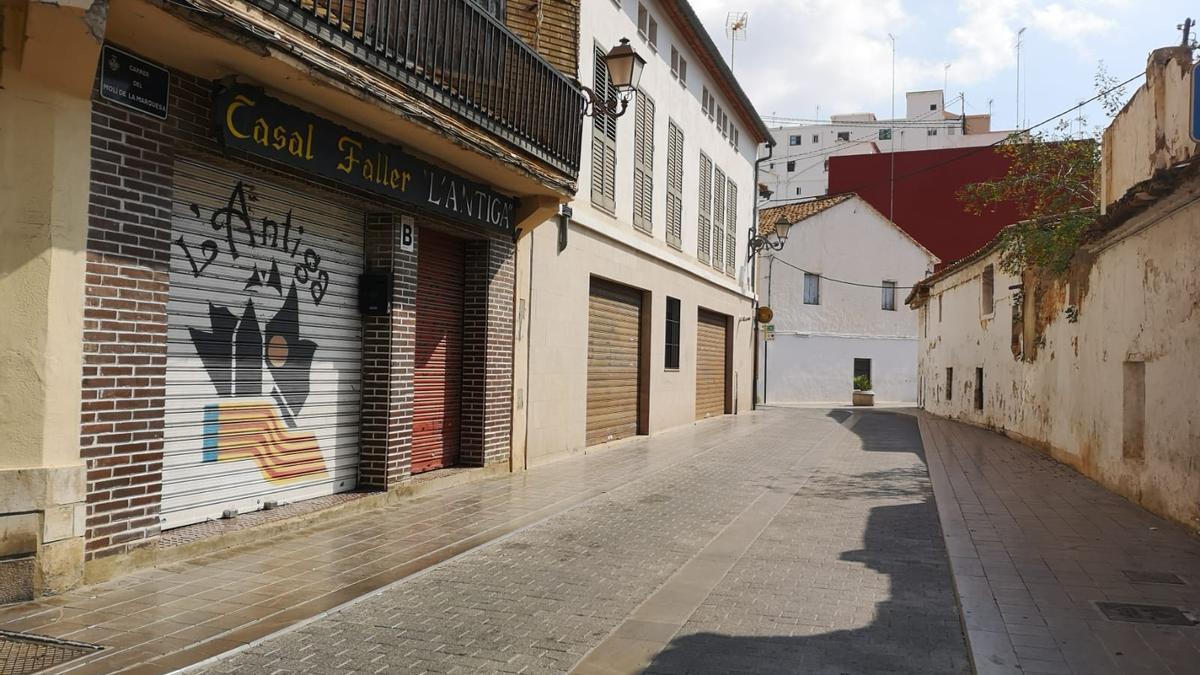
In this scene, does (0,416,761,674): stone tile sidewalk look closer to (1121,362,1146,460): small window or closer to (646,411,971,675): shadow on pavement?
(646,411,971,675): shadow on pavement

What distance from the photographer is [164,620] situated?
4.93 m

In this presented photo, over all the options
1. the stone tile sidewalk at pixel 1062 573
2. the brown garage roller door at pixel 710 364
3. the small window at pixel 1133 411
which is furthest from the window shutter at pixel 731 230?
the small window at pixel 1133 411

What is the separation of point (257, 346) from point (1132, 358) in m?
8.95

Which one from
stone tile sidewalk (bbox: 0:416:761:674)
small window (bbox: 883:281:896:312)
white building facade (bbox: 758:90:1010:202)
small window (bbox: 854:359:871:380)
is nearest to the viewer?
stone tile sidewalk (bbox: 0:416:761:674)

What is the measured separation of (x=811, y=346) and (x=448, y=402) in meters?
30.2

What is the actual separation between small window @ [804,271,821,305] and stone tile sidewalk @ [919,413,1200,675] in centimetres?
2738

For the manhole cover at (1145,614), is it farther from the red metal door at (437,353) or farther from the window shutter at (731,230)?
the window shutter at (731,230)

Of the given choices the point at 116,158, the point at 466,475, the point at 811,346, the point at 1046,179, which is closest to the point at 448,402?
the point at 466,475

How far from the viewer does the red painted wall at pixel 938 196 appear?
41.3 meters

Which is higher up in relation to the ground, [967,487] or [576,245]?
[576,245]

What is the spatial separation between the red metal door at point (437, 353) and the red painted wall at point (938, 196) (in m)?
34.9

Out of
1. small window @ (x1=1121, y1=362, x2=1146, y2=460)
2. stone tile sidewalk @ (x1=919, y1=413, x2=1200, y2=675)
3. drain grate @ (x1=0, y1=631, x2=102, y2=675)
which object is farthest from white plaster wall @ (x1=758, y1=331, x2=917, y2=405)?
drain grate @ (x1=0, y1=631, x2=102, y2=675)

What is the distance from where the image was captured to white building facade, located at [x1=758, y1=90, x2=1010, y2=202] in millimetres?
58844

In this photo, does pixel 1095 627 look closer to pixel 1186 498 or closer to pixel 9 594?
pixel 1186 498
